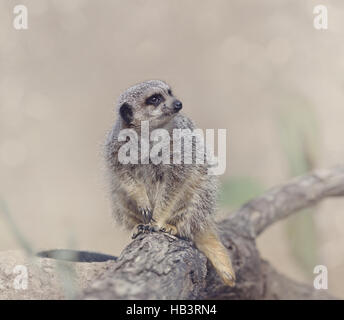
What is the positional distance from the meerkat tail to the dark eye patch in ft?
2.28

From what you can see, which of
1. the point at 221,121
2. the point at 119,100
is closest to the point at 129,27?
the point at 221,121

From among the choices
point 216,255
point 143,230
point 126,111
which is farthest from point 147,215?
point 126,111

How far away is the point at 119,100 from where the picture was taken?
2.35 metres

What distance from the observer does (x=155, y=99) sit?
7.34ft

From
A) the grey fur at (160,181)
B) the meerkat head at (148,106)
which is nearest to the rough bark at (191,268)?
the grey fur at (160,181)

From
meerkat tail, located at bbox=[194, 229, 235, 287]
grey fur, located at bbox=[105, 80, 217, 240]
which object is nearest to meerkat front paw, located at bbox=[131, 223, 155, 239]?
grey fur, located at bbox=[105, 80, 217, 240]

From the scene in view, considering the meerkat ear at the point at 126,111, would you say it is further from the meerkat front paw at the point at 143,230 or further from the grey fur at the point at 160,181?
the meerkat front paw at the point at 143,230

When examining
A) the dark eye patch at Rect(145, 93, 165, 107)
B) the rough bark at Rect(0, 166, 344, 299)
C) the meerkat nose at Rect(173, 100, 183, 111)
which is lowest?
the rough bark at Rect(0, 166, 344, 299)

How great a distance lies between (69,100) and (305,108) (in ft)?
Answer: 7.59

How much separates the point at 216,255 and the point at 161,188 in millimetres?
424

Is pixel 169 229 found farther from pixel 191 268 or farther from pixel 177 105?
pixel 177 105

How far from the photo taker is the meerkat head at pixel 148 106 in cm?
221

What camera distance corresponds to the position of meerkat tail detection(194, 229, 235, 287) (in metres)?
2.12

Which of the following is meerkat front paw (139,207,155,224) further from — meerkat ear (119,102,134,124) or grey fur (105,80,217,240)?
meerkat ear (119,102,134,124)
